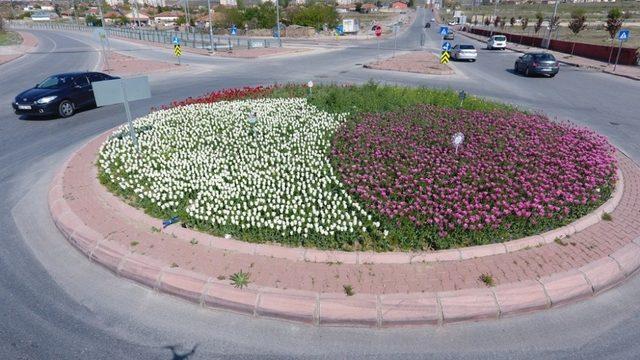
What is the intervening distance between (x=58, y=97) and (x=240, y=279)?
12356 mm

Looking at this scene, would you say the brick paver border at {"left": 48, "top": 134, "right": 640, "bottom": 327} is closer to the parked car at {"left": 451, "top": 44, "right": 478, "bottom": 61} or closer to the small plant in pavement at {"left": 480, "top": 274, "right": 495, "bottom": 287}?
the small plant in pavement at {"left": 480, "top": 274, "right": 495, "bottom": 287}

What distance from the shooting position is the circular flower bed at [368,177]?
18.9 ft

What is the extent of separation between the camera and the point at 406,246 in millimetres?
5516

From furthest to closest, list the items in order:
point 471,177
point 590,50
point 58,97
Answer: point 590,50 < point 58,97 < point 471,177

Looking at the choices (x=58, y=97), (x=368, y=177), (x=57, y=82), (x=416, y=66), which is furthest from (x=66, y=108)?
(x=416, y=66)

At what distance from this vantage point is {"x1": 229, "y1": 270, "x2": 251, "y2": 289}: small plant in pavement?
4.72m

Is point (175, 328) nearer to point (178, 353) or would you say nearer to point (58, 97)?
point (178, 353)

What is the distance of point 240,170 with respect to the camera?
7664 millimetres

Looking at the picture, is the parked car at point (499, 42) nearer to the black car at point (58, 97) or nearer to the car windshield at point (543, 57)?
the car windshield at point (543, 57)

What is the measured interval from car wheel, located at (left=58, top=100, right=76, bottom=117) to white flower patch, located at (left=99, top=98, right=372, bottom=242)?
14.9ft

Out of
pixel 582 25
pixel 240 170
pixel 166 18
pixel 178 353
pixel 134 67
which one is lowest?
pixel 178 353

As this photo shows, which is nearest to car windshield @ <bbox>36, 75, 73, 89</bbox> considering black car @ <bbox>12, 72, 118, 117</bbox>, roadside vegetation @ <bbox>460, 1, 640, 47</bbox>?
black car @ <bbox>12, 72, 118, 117</bbox>

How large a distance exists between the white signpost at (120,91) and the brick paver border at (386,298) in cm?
401

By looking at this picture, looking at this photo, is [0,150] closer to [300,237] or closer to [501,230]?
[300,237]
